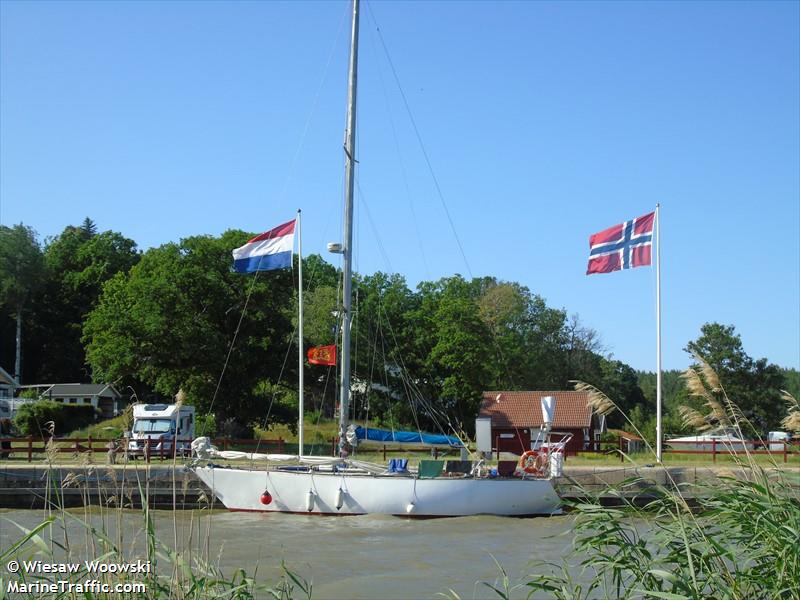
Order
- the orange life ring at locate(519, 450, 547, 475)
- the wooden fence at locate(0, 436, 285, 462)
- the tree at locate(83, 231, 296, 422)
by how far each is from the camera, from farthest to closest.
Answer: the tree at locate(83, 231, 296, 422)
the wooden fence at locate(0, 436, 285, 462)
the orange life ring at locate(519, 450, 547, 475)

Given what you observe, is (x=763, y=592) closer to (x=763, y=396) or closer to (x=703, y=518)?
(x=703, y=518)

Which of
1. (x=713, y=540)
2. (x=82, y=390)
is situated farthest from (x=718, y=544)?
(x=82, y=390)

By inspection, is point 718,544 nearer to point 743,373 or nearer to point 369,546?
point 369,546

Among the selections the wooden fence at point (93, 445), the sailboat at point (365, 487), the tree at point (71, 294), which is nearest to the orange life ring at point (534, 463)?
the sailboat at point (365, 487)

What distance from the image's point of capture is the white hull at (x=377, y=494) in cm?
2267

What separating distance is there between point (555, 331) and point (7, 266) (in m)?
46.7

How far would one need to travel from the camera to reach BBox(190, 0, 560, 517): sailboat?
22688 millimetres

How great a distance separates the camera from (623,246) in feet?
96.7

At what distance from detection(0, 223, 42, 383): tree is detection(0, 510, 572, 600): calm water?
52825 millimetres

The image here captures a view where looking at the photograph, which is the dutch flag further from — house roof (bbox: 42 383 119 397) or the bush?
house roof (bbox: 42 383 119 397)

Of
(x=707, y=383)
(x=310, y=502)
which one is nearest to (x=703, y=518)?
(x=707, y=383)

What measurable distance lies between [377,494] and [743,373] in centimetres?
4694

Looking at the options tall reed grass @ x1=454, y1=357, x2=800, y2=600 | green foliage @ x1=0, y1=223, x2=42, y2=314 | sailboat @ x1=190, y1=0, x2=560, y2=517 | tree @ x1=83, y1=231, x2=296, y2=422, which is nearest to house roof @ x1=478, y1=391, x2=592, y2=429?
tree @ x1=83, y1=231, x2=296, y2=422

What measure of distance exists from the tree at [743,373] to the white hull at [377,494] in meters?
41.7
